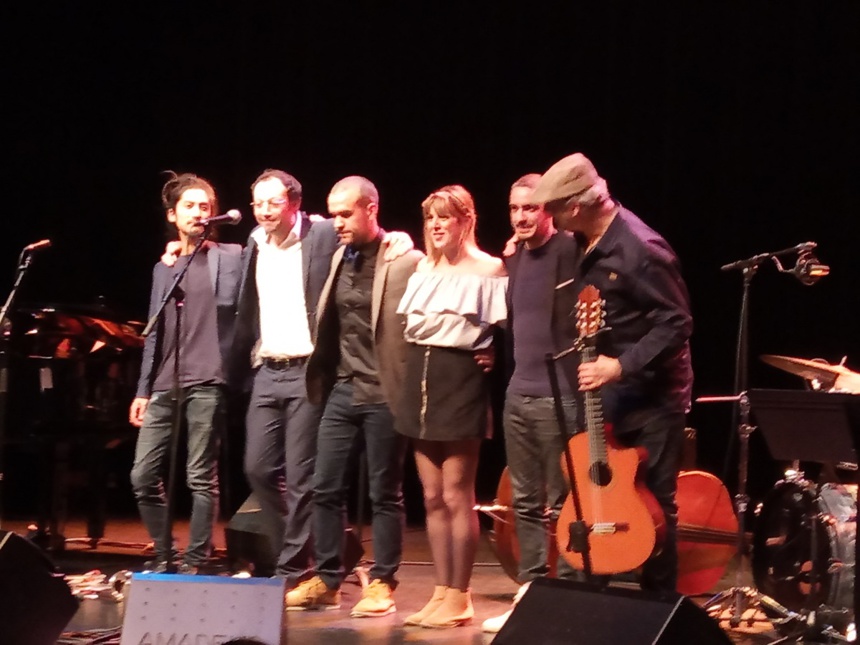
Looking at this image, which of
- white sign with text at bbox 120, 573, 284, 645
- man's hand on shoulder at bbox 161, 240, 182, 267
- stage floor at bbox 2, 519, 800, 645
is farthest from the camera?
man's hand on shoulder at bbox 161, 240, 182, 267

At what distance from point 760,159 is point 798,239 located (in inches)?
20.0

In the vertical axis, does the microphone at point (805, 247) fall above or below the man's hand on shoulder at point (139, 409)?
above

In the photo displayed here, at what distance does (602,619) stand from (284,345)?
8.03 feet

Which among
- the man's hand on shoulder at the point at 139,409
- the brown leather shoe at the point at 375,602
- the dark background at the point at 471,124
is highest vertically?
the dark background at the point at 471,124

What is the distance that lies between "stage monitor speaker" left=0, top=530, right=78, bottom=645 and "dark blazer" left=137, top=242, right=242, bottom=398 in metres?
2.05

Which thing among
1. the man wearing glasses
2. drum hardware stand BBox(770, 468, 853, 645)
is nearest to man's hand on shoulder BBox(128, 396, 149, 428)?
the man wearing glasses

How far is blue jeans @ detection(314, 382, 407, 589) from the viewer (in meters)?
5.34

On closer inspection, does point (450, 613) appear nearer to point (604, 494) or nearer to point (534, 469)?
point (534, 469)

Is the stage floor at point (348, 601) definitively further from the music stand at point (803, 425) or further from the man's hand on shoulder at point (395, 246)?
the man's hand on shoulder at point (395, 246)

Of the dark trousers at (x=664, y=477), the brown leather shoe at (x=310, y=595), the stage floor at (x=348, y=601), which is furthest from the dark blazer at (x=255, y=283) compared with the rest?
the dark trousers at (x=664, y=477)

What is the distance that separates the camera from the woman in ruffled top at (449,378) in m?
5.02

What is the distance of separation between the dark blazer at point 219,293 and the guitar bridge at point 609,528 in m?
2.19

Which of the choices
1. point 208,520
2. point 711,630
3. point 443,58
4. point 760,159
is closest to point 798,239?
point 760,159

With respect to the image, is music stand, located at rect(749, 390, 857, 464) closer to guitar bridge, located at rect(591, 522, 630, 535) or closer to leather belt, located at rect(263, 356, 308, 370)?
guitar bridge, located at rect(591, 522, 630, 535)
